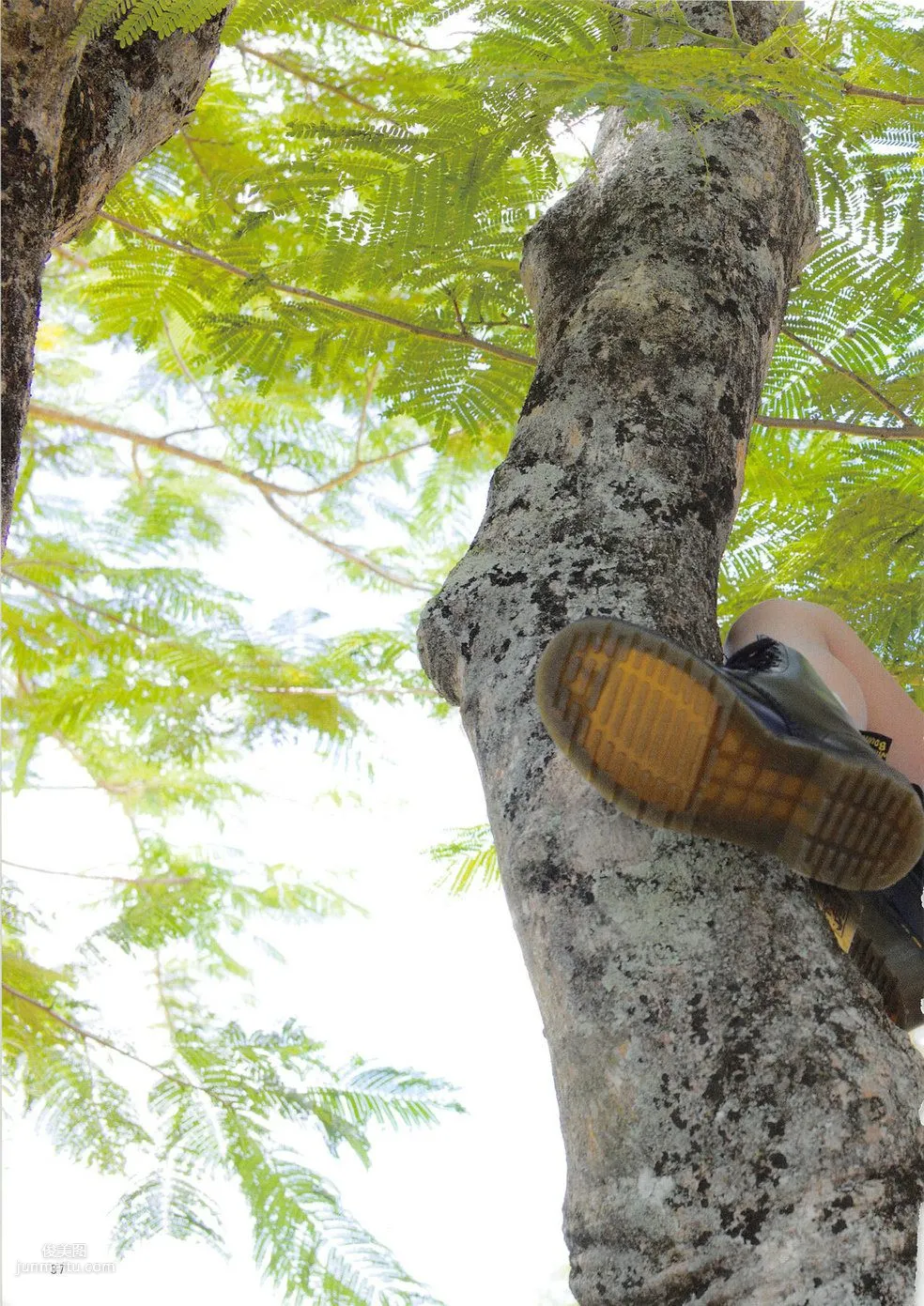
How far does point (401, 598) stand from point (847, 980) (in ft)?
20.4

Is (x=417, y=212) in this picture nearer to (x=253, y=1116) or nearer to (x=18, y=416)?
(x=18, y=416)

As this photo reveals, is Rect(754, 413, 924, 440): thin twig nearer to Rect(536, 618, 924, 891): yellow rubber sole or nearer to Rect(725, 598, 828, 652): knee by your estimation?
Rect(725, 598, 828, 652): knee

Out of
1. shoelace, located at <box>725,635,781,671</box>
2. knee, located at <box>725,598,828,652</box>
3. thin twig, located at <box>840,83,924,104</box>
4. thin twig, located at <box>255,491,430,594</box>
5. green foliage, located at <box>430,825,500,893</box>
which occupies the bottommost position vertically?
shoelace, located at <box>725,635,781,671</box>

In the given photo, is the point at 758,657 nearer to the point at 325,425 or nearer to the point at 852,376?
the point at 852,376

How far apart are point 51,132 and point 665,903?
1229 millimetres

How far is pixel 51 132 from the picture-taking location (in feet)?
4.61

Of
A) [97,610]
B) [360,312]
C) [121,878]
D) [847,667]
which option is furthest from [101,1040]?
[847,667]

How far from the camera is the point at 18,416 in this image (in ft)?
4.45

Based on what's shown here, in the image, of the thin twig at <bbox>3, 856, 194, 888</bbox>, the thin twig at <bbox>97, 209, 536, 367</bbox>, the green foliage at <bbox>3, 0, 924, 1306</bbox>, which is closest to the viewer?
the green foliage at <bbox>3, 0, 924, 1306</bbox>

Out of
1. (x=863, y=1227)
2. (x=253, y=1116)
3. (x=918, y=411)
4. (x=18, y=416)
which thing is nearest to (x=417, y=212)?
(x=18, y=416)

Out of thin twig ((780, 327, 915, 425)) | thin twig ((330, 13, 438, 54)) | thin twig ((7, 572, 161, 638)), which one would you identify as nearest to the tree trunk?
thin twig ((780, 327, 915, 425))

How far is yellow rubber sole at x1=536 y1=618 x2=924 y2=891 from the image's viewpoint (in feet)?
3.71

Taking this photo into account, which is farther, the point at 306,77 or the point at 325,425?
the point at 325,425

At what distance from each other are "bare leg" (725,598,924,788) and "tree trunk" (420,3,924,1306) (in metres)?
0.20
